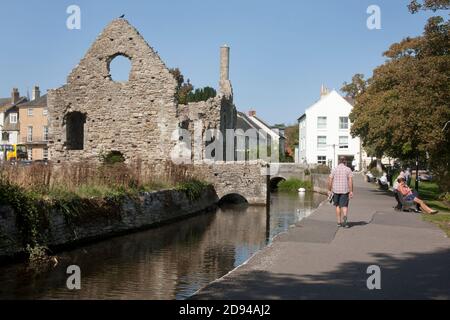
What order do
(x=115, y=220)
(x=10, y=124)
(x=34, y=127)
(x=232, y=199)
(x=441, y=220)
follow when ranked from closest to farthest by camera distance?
(x=441, y=220), (x=115, y=220), (x=232, y=199), (x=34, y=127), (x=10, y=124)

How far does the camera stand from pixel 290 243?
11.9 meters

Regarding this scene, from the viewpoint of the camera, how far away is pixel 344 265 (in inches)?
372

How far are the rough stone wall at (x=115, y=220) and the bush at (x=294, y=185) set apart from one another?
17.6 metres

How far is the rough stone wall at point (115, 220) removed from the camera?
1205 cm

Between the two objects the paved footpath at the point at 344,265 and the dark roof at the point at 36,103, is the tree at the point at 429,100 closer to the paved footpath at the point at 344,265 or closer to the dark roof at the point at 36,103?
the paved footpath at the point at 344,265

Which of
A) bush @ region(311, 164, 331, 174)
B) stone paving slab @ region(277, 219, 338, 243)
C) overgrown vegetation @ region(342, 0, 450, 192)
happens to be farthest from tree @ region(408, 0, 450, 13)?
bush @ region(311, 164, 331, 174)

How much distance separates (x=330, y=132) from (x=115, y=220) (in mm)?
56370

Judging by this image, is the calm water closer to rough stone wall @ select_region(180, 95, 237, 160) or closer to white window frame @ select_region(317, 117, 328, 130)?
rough stone wall @ select_region(180, 95, 237, 160)

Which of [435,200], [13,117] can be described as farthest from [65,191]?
[13,117]

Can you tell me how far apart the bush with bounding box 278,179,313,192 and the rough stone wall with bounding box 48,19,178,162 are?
1648 cm

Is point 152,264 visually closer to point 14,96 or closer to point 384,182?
point 384,182

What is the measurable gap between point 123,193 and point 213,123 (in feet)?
48.3

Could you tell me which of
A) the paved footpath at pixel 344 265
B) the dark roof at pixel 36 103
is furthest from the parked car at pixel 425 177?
the dark roof at pixel 36 103
